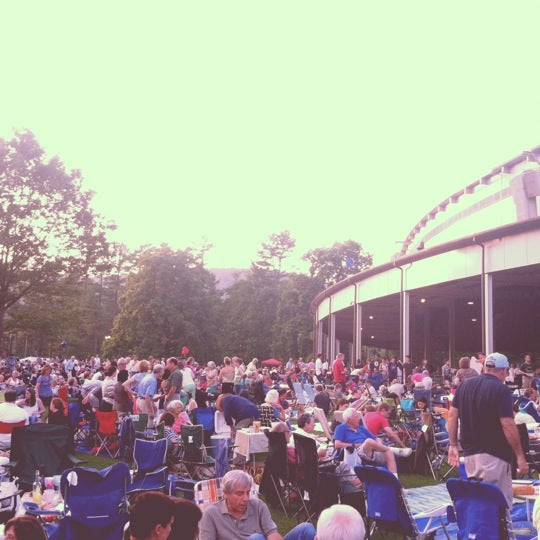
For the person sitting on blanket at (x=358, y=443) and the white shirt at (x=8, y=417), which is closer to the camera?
the person sitting on blanket at (x=358, y=443)

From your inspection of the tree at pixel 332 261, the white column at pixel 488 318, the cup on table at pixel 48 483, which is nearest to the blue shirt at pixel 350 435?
the cup on table at pixel 48 483

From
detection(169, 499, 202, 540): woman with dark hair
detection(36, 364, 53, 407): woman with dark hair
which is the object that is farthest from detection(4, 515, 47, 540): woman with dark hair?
detection(36, 364, 53, 407): woman with dark hair

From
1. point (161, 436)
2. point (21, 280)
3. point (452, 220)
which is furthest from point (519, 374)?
point (21, 280)

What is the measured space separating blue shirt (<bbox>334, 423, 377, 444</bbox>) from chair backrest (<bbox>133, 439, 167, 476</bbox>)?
2164mm

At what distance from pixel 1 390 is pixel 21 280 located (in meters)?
8.42

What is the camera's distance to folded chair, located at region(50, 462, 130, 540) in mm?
5219

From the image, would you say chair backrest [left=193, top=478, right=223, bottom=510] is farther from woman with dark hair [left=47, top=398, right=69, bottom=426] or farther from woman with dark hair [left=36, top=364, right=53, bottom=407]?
woman with dark hair [left=36, top=364, right=53, bottom=407]

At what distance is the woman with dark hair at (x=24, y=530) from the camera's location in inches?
128

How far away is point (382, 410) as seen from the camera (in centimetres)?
932

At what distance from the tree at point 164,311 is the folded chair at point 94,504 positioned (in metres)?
43.1

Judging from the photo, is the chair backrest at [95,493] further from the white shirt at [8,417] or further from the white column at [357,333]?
the white column at [357,333]

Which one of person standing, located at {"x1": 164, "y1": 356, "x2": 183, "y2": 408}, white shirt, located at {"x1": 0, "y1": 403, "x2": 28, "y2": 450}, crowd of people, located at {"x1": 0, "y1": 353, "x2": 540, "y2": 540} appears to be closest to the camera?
crowd of people, located at {"x1": 0, "y1": 353, "x2": 540, "y2": 540}

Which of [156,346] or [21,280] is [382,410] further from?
[156,346]

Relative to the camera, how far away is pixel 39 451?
7652 mm
